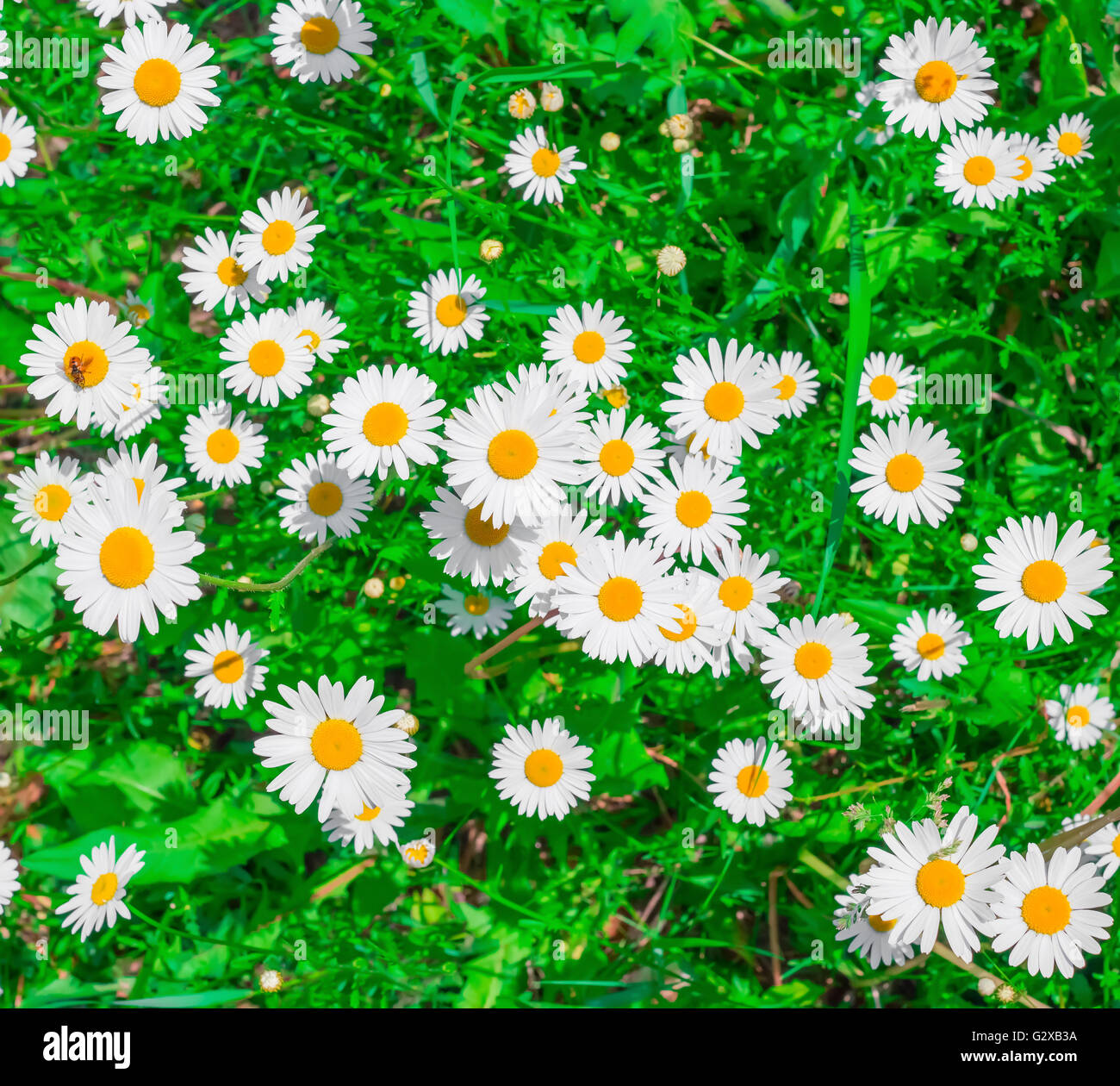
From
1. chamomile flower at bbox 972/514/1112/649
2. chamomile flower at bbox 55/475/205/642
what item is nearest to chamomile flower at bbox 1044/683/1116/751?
chamomile flower at bbox 972/514/1112/649

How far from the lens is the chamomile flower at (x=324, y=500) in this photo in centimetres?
351

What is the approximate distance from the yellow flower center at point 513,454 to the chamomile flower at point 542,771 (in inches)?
41.2

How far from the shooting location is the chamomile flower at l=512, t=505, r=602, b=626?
10.7 feet

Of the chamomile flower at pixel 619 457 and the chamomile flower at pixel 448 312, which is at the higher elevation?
the chamomile flower at pixel 448 312

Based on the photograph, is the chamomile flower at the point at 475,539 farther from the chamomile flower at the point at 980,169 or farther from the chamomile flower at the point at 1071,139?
the chamomile flower at the point at 1071,139

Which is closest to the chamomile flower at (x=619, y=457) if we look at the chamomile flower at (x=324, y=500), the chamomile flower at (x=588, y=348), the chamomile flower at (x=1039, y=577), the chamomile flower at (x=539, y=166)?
the chamomile flower at (x=588, y=348)

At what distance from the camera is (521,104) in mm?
3789

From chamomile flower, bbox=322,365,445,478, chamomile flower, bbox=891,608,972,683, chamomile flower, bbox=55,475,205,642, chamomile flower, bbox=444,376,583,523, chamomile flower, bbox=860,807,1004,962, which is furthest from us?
chamomile flower, bbox=891,608,972,683

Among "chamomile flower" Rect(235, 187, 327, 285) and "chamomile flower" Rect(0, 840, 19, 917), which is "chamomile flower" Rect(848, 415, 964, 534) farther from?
"chamomile flower" Rect(0, 840, 19, 917)

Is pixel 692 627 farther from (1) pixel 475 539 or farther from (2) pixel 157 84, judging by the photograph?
(2) pixel 157 84

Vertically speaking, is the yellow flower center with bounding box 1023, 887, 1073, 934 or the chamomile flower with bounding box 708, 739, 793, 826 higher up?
the chamomile flower with bounding box 708, 739, 793, 826

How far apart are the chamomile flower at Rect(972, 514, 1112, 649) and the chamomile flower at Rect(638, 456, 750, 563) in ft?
3.21

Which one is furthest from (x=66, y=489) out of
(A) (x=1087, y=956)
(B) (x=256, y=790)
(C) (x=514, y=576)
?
(A) (x=1087, y=956)

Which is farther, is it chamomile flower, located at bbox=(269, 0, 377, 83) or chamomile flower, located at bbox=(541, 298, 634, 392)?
chamomile flower, located at bbox=(269, 0, 377, 83)
